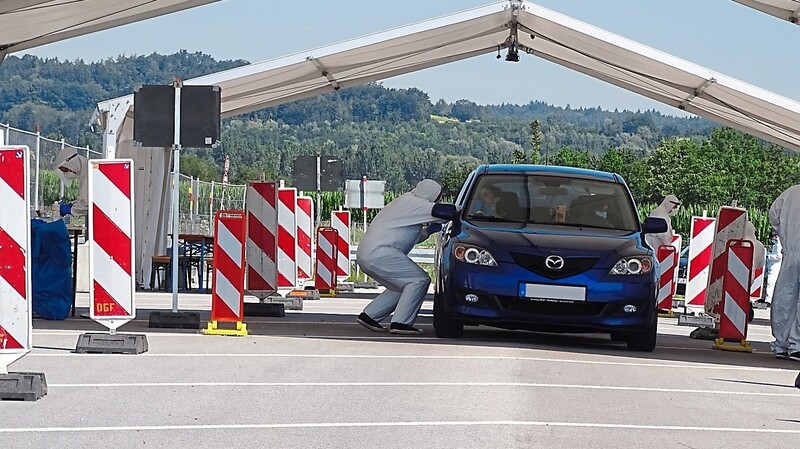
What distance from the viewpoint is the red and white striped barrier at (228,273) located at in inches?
549

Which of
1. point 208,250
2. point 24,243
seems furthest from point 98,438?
point 208,250

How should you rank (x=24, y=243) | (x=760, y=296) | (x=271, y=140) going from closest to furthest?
1. (x=24, y=243)
2. (x=760, y=296)
3. (x=271, y=140)

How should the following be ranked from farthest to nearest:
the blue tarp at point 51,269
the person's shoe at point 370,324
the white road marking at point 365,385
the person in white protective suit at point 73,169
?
the person in white protective suit at point 73,169, the blue tarp at point 51,269, the person's shoe at point 370,324, the white road marking at point 365,385

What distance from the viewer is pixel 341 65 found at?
23.4m

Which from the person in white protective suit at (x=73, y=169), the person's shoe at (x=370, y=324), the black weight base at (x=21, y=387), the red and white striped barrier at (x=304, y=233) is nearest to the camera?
the black weight base at (x=21, y=387)

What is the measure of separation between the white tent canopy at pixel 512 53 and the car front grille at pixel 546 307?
918cm

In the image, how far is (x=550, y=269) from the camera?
1288cm

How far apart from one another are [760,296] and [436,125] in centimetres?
14679

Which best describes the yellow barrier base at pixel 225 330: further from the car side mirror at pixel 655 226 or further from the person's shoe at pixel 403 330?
the car side mirror at pixel 655 226

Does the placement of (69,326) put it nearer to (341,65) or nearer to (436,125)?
(341,65)

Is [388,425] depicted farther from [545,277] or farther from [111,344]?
[545,277]

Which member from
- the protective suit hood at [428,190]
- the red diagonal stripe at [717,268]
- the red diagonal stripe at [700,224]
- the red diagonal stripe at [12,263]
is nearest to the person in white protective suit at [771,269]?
the red diagonal stripe at [700,224]

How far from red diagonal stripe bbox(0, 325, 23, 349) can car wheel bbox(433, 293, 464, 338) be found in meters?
5.23

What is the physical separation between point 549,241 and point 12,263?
5.50 m
